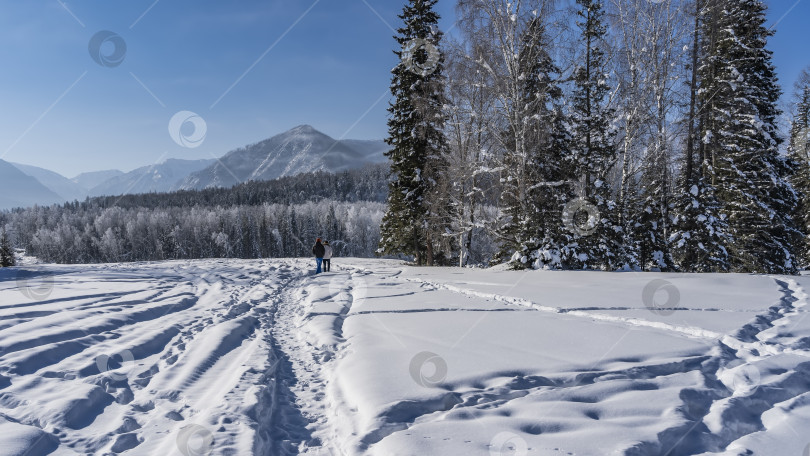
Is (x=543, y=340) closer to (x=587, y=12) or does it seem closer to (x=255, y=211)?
(x=587, y=12)

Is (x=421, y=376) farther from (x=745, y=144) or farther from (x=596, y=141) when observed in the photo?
(x=745, y=144)

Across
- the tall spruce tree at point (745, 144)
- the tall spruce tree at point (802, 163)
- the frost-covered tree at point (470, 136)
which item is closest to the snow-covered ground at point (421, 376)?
the frost-covered tree at point (470, 136)

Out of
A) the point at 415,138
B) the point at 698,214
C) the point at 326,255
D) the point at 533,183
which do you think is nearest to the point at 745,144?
the point at 698,214

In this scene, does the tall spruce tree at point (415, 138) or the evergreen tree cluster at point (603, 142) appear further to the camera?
the tall spruce tree at point (415, 138)

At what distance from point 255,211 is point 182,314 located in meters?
112

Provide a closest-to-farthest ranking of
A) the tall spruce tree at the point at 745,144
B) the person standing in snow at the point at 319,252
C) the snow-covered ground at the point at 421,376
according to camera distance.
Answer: the snow-covered ground at the point at 421,376
the tall spruce tree at the point at 745,144
the person standing in snow at the point at 319,252

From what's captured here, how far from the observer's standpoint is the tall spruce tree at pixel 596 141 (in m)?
15.1

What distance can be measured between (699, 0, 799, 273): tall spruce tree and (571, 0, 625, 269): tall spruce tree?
4250 millimetres

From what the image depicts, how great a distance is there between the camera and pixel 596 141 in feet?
54.0

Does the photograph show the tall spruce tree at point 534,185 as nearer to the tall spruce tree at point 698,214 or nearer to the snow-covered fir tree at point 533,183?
the snow-covered fir tree at point 533,183

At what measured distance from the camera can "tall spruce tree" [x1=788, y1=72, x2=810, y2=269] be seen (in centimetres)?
2442

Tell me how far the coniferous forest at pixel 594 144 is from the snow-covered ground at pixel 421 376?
20.1 ft

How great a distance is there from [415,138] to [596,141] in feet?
26.9

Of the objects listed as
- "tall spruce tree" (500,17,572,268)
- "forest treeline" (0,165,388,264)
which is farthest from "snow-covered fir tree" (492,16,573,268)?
"forest treeline" (0,165,388,264)
